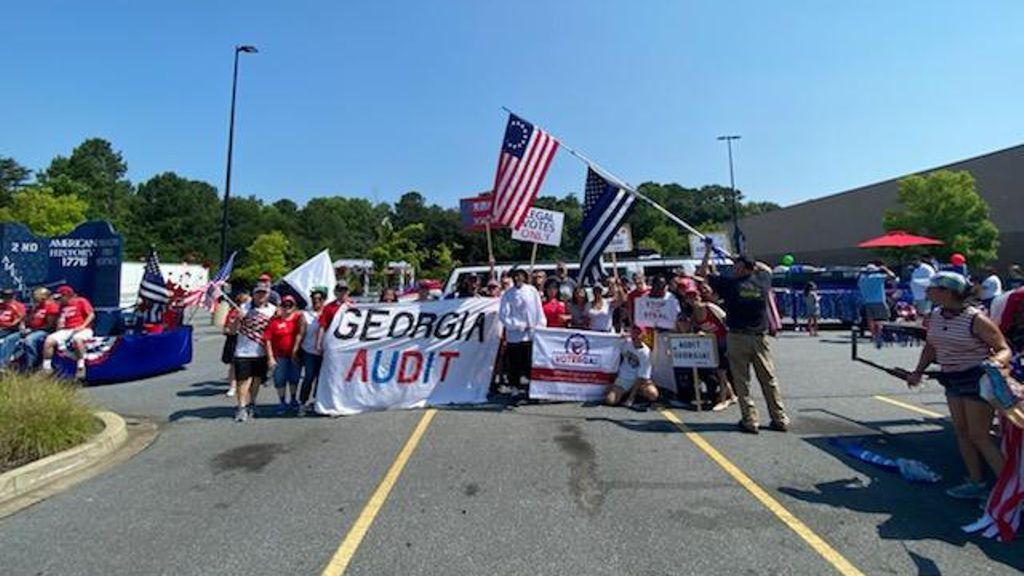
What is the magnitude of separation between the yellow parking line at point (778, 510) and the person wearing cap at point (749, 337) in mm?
764

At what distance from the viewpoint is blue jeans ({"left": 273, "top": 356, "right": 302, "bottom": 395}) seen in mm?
8672

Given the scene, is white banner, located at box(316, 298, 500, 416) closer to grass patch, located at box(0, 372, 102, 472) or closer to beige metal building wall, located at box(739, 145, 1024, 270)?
grass patch, located at box(0, 372, 102, 472)

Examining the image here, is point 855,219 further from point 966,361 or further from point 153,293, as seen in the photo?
point 966,361

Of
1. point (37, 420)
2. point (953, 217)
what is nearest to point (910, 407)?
point (37, 420)

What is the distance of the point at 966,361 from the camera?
16.5 ft

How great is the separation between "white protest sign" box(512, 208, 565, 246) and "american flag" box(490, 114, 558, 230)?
85.1 inches

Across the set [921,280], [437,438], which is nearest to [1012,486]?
[437,438]

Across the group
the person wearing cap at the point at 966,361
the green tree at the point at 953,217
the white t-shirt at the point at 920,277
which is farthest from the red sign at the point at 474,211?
the person wearing cap at the point at 966,361

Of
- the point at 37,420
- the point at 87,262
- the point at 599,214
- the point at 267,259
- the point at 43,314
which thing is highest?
the point at 267,259

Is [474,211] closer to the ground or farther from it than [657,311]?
farther from it

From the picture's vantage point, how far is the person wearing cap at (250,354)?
8359 mm

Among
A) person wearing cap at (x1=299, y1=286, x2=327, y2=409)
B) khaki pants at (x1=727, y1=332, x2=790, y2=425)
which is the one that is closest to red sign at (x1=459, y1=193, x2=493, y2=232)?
person wearing cap at (x1=299, y1=286, x2=327, y2=409)

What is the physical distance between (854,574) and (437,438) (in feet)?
14.4

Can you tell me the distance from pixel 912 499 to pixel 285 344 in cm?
713
